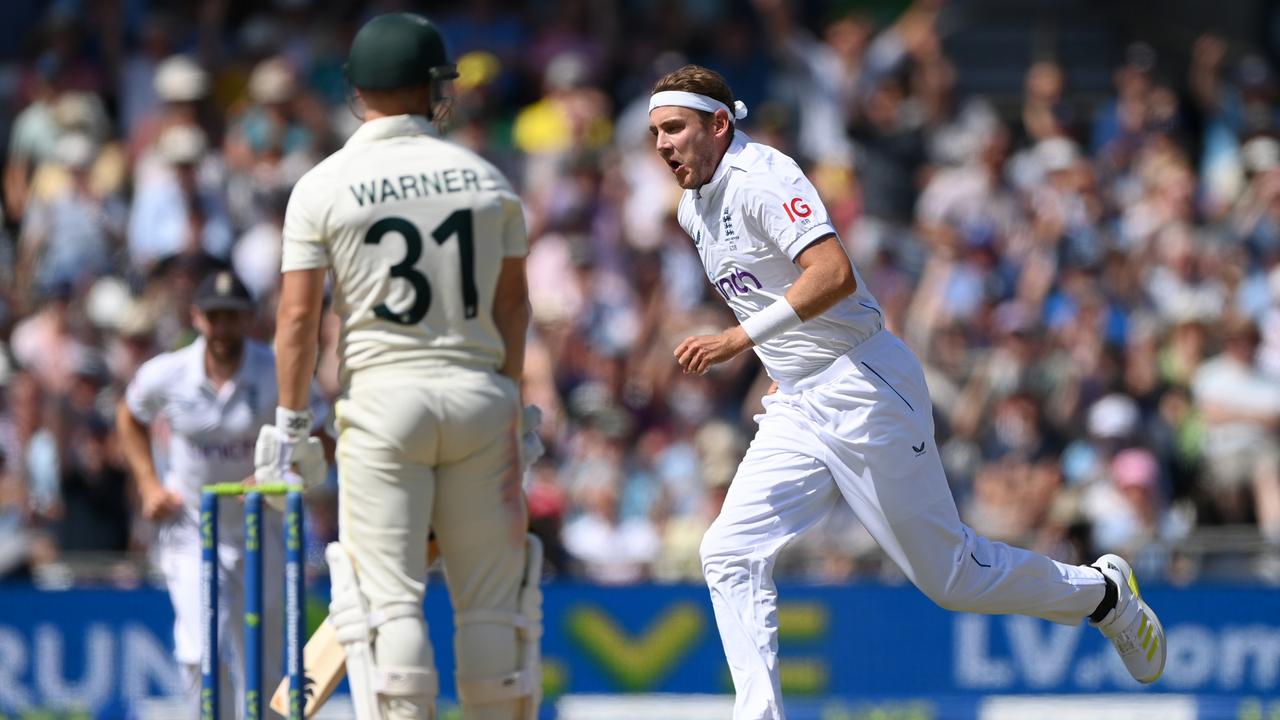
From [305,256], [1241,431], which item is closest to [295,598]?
[305,256]

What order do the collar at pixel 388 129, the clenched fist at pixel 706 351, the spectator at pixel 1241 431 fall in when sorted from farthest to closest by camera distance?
the spectator at pixel 1241 431
the clenched fist at pixel 706 351
the collar at pixel 388 129

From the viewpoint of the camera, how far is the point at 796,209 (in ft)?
22.5

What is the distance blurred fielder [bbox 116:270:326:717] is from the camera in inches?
343

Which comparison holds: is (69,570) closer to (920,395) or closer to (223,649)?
(223,649)

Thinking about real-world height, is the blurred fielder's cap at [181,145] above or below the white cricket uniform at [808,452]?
above

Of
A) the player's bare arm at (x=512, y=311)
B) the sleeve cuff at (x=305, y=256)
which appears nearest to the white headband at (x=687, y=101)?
the player's bare arm at (x=512, y=311)

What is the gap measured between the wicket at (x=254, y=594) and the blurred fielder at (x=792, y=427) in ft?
4.87

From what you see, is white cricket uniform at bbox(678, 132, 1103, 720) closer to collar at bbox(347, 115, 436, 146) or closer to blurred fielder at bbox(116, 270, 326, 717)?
collar at bbox(347, 115, 436, 146)

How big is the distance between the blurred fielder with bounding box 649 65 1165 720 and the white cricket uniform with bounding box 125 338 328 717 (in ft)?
7.69

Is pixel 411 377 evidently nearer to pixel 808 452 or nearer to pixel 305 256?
pixel 305 256

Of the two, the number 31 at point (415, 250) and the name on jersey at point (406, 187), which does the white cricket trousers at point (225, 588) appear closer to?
the number 31 at point (415, 250)

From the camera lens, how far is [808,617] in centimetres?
1162

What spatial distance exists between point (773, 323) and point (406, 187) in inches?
53.0

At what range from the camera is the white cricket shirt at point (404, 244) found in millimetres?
6164
